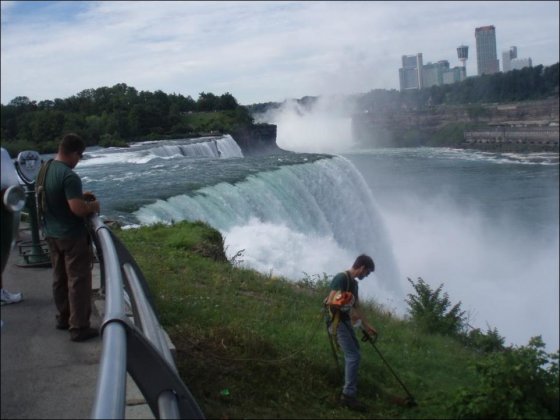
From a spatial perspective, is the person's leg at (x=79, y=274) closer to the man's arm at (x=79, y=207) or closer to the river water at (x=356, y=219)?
the man's arm at (x=79, y=207)

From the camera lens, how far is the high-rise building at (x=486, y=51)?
5989 inches

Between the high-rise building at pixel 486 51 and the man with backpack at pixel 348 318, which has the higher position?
the high-rise building at pixel 486 51

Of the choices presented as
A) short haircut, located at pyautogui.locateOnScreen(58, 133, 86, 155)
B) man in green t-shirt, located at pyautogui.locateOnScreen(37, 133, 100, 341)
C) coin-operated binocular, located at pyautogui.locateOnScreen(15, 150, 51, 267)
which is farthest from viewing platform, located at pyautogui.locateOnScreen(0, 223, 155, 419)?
short haircut, located at pyautogui.locateOnScreen(58, 133, 86, 155)

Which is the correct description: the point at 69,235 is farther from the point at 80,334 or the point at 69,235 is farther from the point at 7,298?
the point at 7,298

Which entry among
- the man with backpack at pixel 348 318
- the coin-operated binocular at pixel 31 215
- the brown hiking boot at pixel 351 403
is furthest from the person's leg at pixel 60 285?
the brown hiking boot at pixel 351 403

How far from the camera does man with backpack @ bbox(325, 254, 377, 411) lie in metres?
5.59

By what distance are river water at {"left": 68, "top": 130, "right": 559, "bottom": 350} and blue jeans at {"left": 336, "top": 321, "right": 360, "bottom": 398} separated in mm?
6668

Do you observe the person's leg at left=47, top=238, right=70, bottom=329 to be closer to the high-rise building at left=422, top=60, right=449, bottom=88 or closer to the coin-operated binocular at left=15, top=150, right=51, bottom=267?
the coin-operated binocular at left=15, top=150, right=51, bottom=267

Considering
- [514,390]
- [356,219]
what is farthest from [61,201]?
[356,219]

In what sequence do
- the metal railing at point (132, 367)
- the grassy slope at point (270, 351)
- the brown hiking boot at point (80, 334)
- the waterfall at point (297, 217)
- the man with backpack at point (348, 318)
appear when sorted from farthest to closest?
the waterfall at point (297, 217) → the man with backpack at point (348, 318) → the grassy slope at point (270, 351) → the brown hiking boot at point (80, 334) → the metal railing at point (132, 367)

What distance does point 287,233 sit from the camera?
16.8m

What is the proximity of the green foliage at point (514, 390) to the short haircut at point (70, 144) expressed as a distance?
3627 mm

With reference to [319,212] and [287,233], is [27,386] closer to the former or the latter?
[287,233]

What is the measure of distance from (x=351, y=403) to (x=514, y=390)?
140cm
